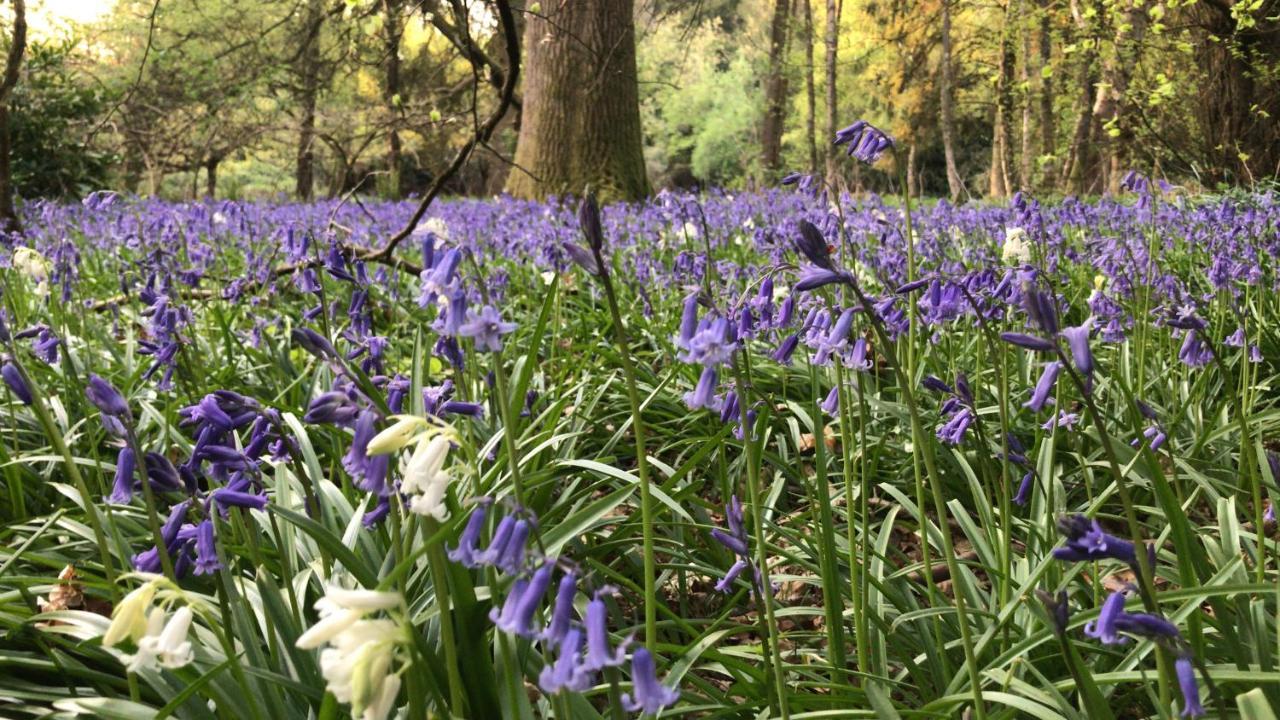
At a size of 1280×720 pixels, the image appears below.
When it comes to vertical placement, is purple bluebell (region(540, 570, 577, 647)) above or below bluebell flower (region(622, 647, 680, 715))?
above

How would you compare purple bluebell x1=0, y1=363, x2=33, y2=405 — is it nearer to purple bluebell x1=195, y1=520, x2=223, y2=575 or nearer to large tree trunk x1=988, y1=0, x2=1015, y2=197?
purple bluebell x1=195, y1=520, x2=223, y2=575

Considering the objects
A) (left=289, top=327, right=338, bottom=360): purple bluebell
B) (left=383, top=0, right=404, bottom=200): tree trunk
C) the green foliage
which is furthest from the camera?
the green foliage

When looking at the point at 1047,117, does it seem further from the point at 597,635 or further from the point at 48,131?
the point at 597,635

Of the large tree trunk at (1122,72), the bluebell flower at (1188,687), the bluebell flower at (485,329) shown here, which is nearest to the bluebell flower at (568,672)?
the bluebell flower at (485,329)

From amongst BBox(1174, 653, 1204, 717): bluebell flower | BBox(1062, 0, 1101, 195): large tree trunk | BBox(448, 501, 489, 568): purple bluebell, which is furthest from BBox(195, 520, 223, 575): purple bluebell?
BBox(1062, 0, 1101, 195): large tree trunk

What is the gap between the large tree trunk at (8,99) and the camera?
201 inches

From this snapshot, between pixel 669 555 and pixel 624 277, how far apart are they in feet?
11.8

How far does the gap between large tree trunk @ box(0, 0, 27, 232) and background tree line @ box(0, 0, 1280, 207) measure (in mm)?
21

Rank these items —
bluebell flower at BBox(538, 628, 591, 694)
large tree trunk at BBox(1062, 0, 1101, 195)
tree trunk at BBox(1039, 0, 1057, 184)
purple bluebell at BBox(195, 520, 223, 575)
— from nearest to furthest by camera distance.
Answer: bluebell flower at BBox(538, 628, 591, 694) → purple bluebell at BBox(195, 520, 223, 575) → large tree trunk at BBox(1062, 0, 1101, 195) → tree trunk at BBox(1039, 0, 1057, 184)

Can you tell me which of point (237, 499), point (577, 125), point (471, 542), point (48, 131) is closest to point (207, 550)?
point (237, 499)

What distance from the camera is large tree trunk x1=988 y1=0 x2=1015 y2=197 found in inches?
654

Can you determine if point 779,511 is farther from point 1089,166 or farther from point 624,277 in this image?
point 1089,166

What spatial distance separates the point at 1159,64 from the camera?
14172 mm

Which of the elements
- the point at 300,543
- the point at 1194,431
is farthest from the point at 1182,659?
the point at 1194,431
